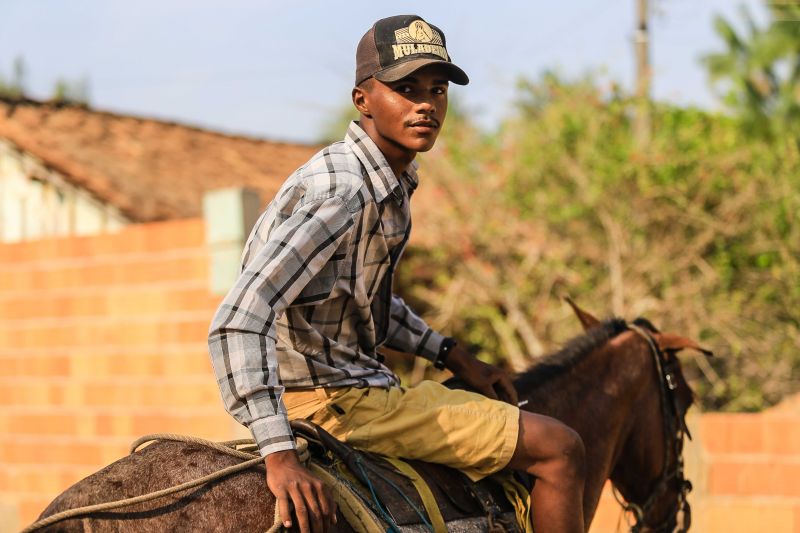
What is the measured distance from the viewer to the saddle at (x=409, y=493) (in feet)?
10.5

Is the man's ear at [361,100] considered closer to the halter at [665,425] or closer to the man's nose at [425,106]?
the man's nose at [425,106]

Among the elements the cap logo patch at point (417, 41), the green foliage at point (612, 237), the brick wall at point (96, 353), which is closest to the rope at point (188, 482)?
the cap logo patch at point (417, 41)

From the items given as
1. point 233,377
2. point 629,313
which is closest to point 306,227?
point 233,377

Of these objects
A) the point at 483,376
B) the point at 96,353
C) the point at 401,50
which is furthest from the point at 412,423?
the point at 96,353

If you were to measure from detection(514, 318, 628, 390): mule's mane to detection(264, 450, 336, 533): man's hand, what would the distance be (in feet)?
4.97

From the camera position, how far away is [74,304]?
931cm

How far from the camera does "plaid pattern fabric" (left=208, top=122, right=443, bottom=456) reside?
2957mm

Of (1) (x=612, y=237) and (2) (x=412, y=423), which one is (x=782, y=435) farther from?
(2) (x=412, y=423)

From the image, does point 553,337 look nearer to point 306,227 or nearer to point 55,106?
point 306,227

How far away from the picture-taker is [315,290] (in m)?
3.23

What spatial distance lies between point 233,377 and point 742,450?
552cm

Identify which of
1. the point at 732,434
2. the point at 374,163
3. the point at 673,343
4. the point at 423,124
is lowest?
the point at 732,434

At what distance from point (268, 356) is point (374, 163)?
77 cm

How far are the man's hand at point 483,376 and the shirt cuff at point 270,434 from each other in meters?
1.30
